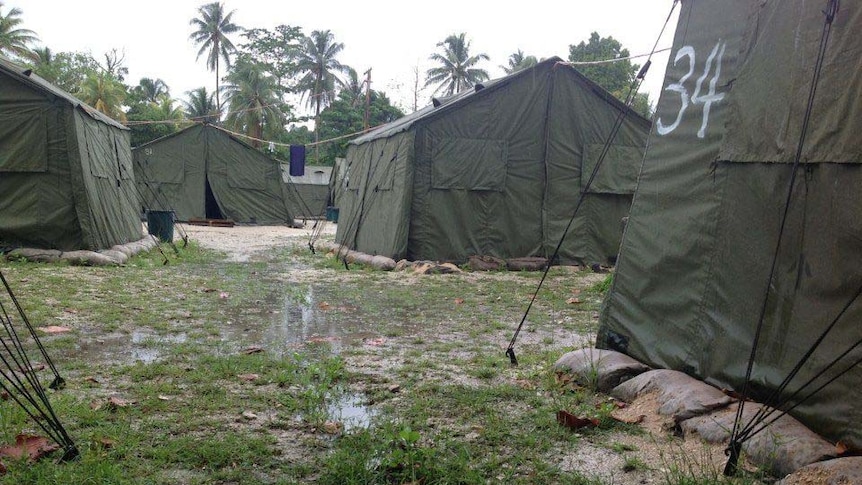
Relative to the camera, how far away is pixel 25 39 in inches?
1542

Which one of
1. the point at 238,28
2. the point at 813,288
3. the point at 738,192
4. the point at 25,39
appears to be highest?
the point at 238,28

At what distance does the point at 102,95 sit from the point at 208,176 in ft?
63.0

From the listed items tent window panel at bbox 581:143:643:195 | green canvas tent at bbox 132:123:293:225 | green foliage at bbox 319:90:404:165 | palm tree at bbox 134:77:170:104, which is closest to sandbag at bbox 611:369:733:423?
tent window panel at bbox 581:143:643:195

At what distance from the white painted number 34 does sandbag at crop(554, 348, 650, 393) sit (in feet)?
5.29

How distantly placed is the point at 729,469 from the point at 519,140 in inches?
386

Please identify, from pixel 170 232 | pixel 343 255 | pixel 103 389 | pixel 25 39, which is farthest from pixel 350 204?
pixel 25 39

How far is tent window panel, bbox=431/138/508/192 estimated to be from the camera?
11641mm

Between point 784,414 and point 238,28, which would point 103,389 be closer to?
point 784,414

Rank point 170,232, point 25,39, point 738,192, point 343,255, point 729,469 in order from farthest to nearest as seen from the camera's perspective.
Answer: point 25,39 < point 170,232 < point 343,255 < point 738,192 < point 729,469

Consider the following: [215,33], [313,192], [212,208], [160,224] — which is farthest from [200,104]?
[160,224]

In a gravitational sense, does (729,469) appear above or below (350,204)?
below

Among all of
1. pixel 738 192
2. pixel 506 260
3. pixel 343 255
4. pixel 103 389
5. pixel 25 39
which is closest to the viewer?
pixel 738 192

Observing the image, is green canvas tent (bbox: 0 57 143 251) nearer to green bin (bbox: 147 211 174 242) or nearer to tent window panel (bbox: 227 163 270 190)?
green bin (bbox: 147 211 174 242)

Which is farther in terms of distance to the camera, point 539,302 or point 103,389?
point 539,302
